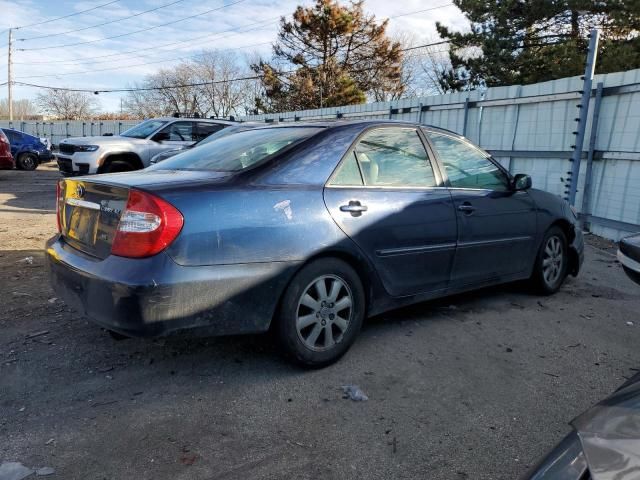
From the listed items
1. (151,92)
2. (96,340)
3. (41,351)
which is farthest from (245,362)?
(151,92)

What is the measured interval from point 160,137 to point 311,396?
9.65 metres

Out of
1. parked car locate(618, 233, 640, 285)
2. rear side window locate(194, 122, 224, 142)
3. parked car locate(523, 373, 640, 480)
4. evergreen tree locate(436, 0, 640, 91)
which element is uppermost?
evergreen tree locate(436, 0, 640, 91)

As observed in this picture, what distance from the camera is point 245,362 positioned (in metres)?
3.44

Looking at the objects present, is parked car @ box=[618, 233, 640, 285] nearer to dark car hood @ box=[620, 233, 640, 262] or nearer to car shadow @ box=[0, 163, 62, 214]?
dark car hood @ box=[620, 233, 640, 262]

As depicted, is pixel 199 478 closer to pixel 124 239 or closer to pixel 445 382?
pixel 124 239

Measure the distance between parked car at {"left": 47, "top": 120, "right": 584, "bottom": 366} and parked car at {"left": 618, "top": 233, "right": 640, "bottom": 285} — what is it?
4.18 ft

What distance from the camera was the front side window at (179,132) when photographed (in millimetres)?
11571

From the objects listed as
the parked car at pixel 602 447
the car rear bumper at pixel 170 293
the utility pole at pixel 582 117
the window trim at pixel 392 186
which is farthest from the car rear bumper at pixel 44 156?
the parked car at pixel 602 447

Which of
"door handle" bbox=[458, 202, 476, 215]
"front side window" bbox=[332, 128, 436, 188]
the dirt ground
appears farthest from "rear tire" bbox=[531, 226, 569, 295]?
"front side window" bbox=[332, 128, 436, 188]

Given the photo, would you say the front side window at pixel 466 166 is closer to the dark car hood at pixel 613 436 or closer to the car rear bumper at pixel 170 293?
the car rear bumper at pixel 170 293

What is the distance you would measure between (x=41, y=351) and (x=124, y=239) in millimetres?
1370

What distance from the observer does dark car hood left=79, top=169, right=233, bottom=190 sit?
2920 millimetres

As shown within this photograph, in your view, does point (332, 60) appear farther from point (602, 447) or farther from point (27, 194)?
point (602, 447)

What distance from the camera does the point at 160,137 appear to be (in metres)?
11.4
